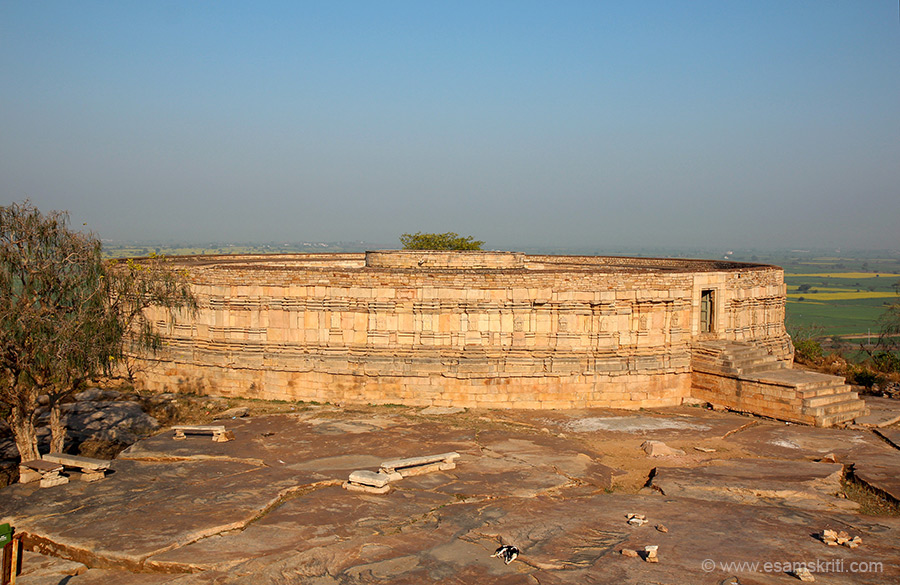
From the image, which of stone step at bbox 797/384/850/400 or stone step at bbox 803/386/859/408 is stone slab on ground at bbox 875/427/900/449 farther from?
stone step at bbox 797/384/850/400

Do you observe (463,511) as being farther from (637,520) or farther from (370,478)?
(637,520)

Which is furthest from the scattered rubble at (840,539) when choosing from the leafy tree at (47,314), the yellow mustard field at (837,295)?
the yellow mustard field at (837,295)

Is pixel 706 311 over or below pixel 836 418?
over

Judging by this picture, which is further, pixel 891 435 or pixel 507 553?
pixel 891 435

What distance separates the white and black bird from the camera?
28.9ft

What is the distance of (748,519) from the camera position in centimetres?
1037

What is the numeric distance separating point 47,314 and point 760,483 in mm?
13138

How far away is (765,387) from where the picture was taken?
18172 mm

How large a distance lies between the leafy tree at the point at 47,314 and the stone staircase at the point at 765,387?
14832 millimetres

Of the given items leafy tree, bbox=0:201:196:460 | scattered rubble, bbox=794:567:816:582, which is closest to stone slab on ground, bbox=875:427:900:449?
scattered rubble, bbox=794:567:816:582

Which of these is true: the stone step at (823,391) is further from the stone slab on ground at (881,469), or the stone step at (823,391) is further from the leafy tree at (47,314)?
the leafy tree at (47,314)

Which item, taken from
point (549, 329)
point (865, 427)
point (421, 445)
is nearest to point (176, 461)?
point (421, 445)

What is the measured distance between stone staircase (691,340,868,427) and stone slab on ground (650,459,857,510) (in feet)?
13.5

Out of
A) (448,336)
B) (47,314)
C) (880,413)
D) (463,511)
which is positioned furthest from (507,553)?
(880,413)
